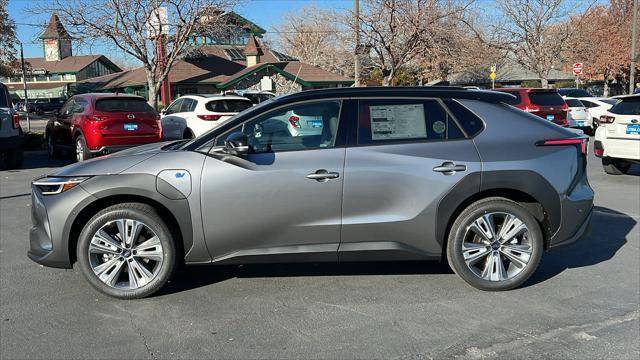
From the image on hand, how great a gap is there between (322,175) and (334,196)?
19 centimetres

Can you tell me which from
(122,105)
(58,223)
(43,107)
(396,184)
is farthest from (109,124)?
(43,107)

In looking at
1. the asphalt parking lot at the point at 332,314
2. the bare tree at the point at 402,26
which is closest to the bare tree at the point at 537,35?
the bare tree at the point at 402,26

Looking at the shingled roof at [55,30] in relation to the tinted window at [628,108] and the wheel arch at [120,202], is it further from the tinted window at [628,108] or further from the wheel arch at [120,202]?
the wheel arch at [120,202]

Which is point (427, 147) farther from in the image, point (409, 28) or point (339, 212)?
point (409, 28)

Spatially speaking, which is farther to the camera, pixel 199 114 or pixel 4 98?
pixel 199 114

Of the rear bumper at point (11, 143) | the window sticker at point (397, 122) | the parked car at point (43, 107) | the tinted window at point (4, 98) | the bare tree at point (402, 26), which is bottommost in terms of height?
the rear bumper at point (11, 143)

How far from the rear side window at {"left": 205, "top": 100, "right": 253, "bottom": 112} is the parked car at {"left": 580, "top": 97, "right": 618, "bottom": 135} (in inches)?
546

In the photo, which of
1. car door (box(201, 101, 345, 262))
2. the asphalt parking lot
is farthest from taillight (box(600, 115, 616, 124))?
car door (box(201, 101, 345, 262))

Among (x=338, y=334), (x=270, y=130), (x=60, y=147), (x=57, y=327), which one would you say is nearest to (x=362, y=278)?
(x=338, y=334)

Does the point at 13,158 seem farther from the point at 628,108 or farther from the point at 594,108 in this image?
the point at 594,108

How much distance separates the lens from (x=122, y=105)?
12398mm

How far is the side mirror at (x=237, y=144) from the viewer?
4.26 metres

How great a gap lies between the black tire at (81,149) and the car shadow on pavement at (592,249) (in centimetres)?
986

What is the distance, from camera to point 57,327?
3971 mm
